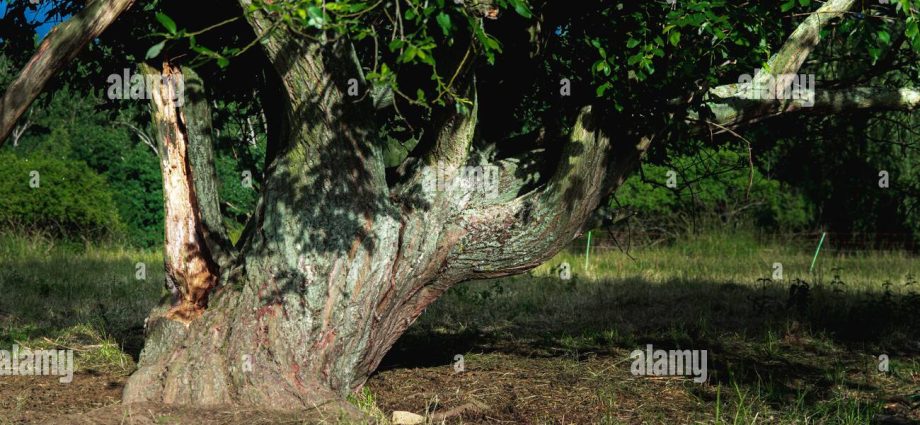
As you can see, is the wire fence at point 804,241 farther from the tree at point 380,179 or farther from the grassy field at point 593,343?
the tree at point 380,179

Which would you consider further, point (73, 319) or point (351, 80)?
point (73, 319)

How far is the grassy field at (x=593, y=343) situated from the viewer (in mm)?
6047

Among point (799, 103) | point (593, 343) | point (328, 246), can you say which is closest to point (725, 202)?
point (593, 343)

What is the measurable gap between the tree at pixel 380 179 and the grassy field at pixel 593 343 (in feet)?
2.19

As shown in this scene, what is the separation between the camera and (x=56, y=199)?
52.7ft

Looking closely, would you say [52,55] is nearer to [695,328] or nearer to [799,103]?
[799,103]

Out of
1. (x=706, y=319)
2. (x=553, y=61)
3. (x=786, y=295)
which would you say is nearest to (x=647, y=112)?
(x=553, y=61)

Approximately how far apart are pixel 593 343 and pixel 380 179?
3322 mm

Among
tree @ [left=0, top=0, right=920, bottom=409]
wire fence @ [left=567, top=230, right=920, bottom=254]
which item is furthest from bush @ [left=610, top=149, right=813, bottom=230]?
tree @ [left=0, top=0, right=920, bottom=409]

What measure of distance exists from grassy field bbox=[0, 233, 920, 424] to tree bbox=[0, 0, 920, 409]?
67 centimetres

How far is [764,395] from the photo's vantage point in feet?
20.8

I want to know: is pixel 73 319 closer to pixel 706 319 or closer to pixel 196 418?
pixel 196 418

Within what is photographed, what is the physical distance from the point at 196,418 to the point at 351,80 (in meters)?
2.09

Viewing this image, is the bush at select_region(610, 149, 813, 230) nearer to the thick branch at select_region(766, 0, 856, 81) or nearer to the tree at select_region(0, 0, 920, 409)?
the tree at select_region(0, 0, 920, 409)
